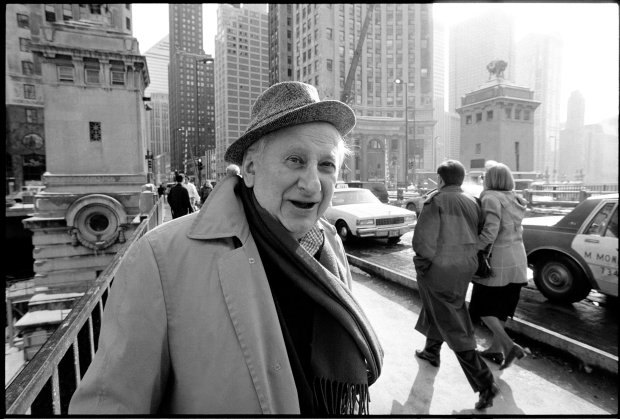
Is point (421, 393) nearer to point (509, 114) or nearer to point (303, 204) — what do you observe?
point (303, 204)

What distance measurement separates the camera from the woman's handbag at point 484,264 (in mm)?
3672

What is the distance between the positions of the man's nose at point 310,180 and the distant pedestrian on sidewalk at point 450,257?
2094 millimetres

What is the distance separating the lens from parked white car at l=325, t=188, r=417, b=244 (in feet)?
33.5

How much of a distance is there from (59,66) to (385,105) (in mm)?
67009

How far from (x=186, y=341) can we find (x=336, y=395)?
727 millimetres

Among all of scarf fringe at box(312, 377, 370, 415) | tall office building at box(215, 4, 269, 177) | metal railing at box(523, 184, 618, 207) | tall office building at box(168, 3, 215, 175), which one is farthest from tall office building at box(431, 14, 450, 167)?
scarf fringe at box(312, 377, 370, 415)

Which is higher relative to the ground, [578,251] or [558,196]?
[558,196]

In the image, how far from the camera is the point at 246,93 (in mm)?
75250

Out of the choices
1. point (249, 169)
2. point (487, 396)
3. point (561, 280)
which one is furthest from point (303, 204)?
point (561, 280)

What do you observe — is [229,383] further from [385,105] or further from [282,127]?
[385,105]

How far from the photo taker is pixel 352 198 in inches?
464

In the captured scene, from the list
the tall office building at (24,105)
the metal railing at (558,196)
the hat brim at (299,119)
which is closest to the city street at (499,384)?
the hat brim at (299,119)

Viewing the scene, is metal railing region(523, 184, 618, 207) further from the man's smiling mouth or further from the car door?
the man's smiling mouth

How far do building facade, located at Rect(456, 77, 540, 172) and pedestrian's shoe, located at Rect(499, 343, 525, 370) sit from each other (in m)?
40.8
